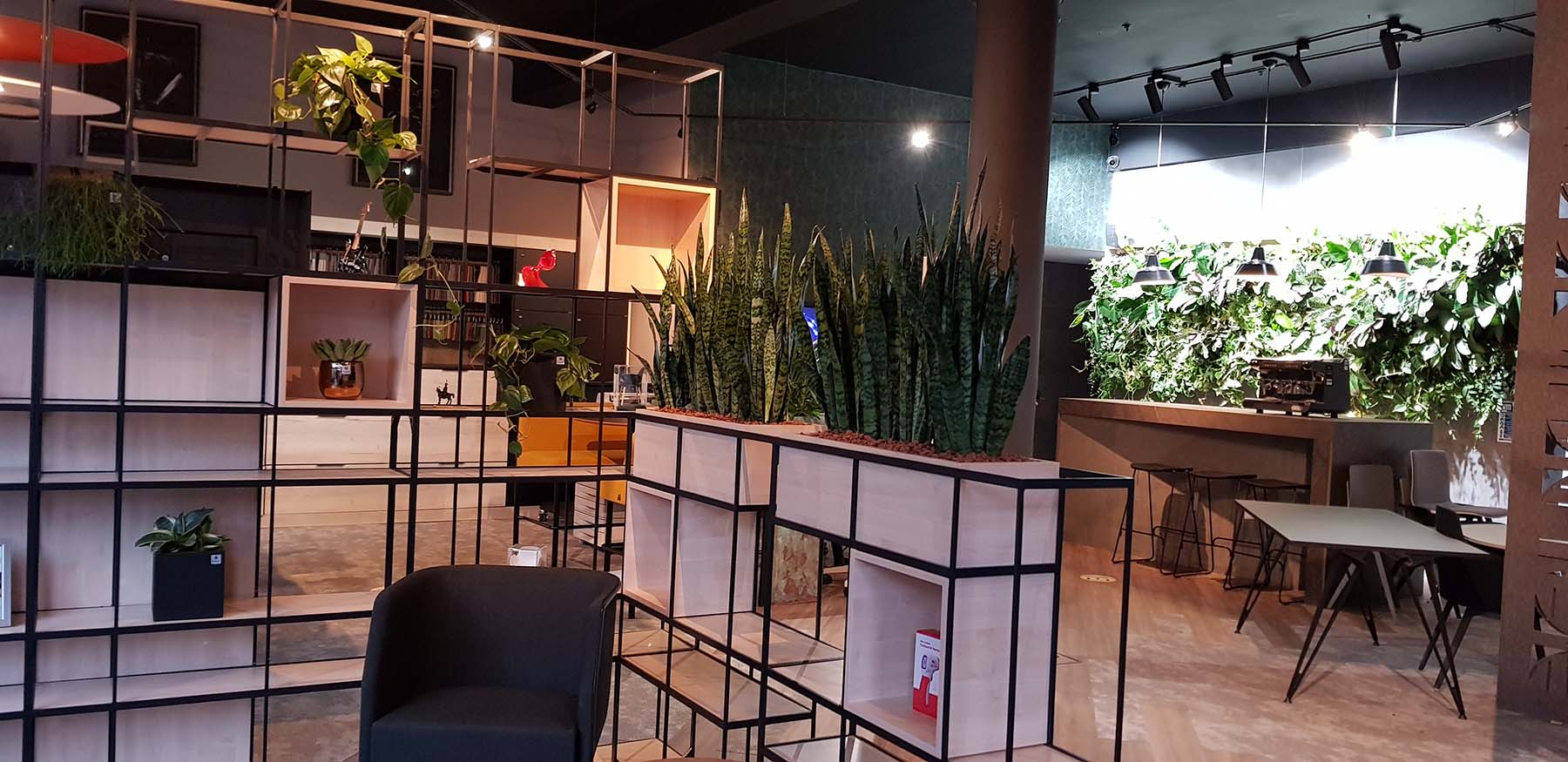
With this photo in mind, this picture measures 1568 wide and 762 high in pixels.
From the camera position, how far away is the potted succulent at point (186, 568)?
3.34m

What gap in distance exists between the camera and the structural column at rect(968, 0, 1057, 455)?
5.53m

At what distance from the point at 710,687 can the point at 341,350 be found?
1.60 m

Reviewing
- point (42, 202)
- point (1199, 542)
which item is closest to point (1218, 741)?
point (1199, 542)

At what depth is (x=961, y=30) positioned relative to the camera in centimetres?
816

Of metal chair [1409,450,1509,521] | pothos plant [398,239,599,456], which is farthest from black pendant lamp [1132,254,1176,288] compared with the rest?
pothos plant [398,239,599,456]

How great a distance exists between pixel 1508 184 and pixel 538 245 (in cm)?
763

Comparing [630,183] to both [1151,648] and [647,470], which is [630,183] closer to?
[647,470]

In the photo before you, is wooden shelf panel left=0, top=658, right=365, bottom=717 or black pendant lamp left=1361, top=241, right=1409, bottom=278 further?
black pendant lamp left=1361, top=241, right=1409, bottom=278

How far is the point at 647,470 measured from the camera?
384 cm

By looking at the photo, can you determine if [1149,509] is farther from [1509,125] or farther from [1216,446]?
[1509,125]

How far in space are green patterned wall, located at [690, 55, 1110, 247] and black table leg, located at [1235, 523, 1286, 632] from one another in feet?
11.6

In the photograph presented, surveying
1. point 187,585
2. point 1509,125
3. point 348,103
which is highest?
point 1509,125

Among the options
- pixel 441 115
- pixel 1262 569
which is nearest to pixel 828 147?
pixel 441 115

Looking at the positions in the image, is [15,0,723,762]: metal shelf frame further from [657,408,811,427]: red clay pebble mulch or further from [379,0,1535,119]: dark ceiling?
[379,0,1535,119]: dark ceiling
